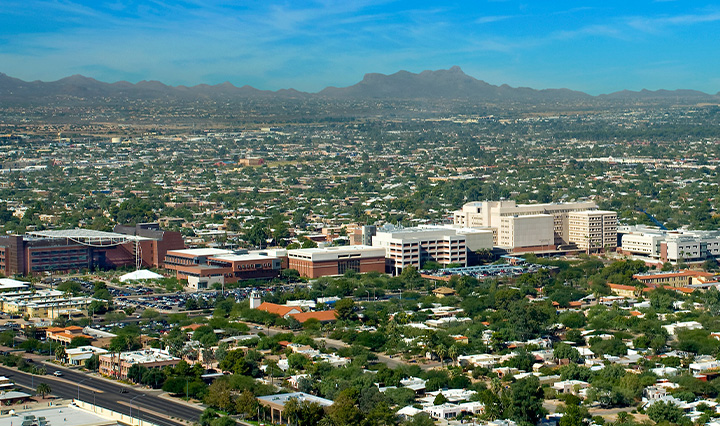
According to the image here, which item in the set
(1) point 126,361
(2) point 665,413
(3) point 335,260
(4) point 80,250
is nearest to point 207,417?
(1) point 126,361

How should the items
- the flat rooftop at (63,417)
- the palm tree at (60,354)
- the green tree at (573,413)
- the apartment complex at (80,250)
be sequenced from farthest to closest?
1. the apartment complex at (80,250)
2. the palm tree at (60,354)
3. the green tree at (573,413)
4. the flat rooftop at (63,417)

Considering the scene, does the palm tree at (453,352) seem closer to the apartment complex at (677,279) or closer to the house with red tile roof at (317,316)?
Answer: the house with red tile roof at (317,316)

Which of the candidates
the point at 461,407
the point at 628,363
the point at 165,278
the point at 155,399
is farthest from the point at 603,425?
the point at 165,278

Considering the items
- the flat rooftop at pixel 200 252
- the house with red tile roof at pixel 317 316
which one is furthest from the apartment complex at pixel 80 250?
the house with red tile roof at pixel 317 316

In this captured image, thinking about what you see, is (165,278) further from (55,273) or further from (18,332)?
(18,332)

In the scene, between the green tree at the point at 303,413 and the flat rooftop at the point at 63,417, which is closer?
the flat rooftop at the point at 63,417

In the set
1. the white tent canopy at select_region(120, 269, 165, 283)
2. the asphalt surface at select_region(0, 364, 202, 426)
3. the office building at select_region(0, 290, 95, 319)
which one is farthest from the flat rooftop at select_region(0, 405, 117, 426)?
the white tent canopy at select_region(120, 269, 165, 283)
